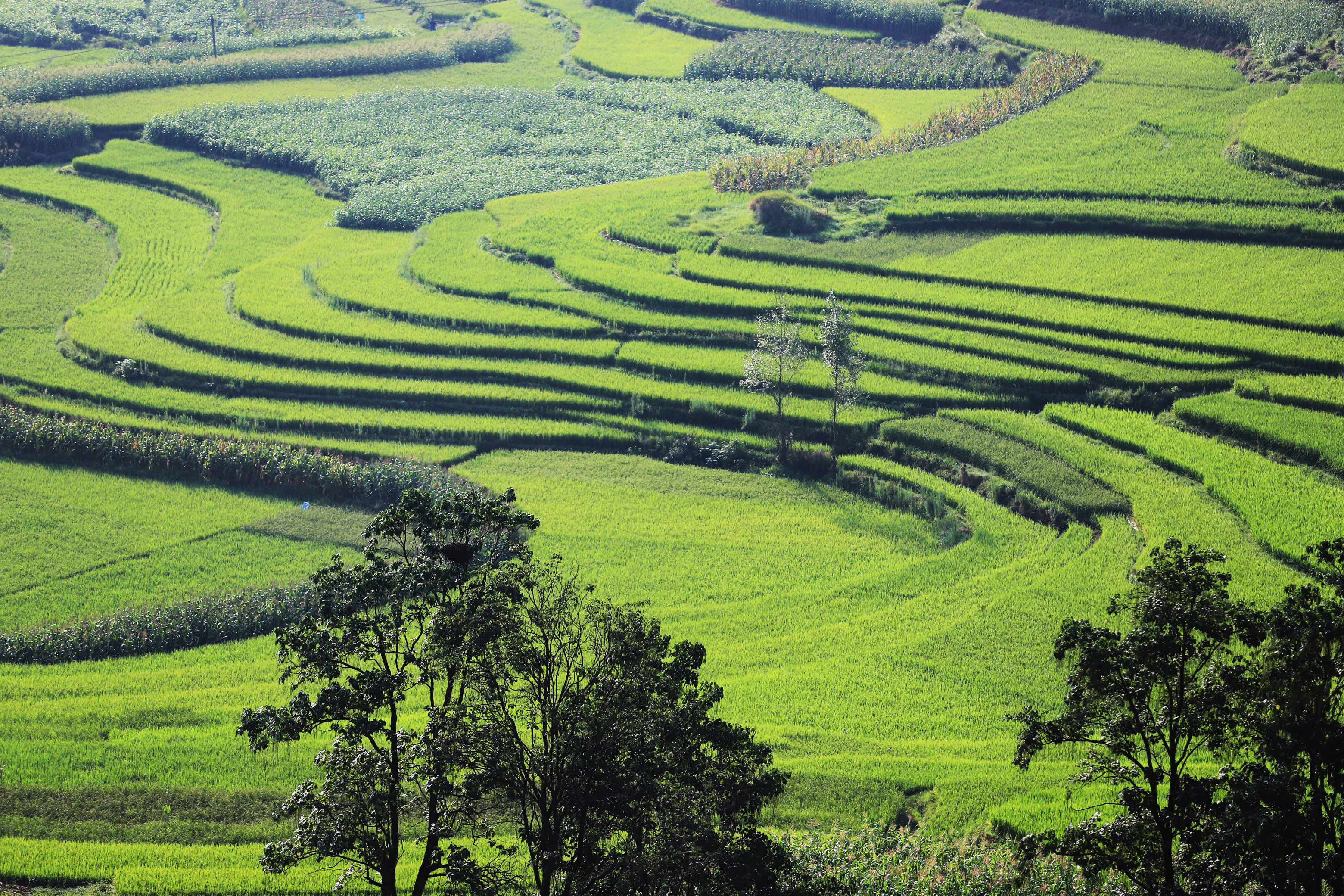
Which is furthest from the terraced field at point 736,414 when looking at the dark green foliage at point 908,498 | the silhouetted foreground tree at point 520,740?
the silhouetted foreground tree at point 520,740

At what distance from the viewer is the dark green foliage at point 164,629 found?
104ft

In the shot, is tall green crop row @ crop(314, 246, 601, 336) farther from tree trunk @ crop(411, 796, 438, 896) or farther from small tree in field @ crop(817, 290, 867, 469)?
tree trunk @ crop(411, 796, 438, 896)

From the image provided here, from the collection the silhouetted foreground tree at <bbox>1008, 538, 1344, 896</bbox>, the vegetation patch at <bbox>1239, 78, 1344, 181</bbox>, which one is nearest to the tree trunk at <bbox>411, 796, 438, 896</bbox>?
the silhouetted foreground tree at <bbox>1008, 538, 1344, 896</bbox>

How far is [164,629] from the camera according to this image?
32406 millimetres

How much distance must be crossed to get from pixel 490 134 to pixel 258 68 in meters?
20.6

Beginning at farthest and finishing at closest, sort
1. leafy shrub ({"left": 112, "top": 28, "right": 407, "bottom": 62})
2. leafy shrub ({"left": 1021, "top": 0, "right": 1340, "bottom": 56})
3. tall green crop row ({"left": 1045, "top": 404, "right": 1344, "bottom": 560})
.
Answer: leafy shrub ({"left": 112, "top": 28, "right": 407, "bottom": 62}) < leafy shrub ({"left": 1021, "top": 0, "right": 1340, "bottom": 56}) < tall green crop row ({"left": 1045, "top": 404, "right": 1344, "bottom": 560})

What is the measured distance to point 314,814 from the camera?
17109 mm

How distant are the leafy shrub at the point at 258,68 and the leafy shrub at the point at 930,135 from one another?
105 feet

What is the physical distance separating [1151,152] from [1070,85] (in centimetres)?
1394

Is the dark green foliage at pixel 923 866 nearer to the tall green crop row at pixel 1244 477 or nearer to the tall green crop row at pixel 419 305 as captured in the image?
the tall green crop row at pixel 1244 477

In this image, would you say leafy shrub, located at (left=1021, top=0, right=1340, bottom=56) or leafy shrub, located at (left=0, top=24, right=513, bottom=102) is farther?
leafy shrub, located at (left=0, top=24, right=513, bottom=102)

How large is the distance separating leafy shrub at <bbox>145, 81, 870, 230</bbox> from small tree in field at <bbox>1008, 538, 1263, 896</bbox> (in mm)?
53415

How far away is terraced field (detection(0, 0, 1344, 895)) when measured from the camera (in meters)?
27.3

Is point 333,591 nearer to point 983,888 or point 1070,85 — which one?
point 983,888
